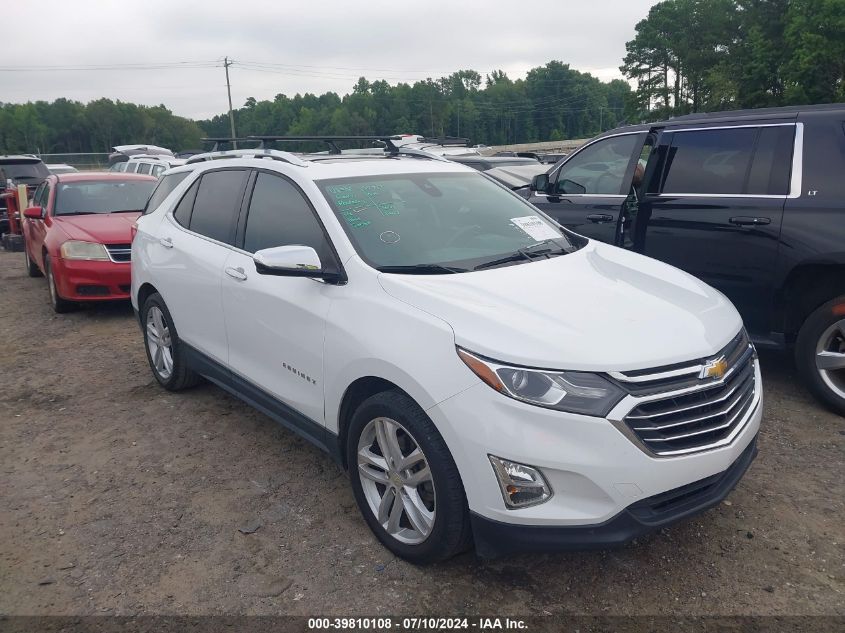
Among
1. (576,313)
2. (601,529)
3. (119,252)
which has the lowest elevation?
(601,529)

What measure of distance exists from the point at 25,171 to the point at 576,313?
57.4ft

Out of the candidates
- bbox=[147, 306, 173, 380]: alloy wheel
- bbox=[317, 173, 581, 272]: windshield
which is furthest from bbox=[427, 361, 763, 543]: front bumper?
bbox=[147, 306, 173, 380]: alloy wheel

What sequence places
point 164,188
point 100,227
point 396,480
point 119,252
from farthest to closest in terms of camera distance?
point 100,227
point 119,252
point 164,188
point 396,480

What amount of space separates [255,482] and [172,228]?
6.91 feet

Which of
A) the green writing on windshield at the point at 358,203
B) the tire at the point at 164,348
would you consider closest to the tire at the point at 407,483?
the green writing on windshield at the point at 358,203

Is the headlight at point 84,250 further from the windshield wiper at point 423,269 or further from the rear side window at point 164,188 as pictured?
the windshield wiper at point 423,269

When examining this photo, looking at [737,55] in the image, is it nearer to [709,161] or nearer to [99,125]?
[709,161]

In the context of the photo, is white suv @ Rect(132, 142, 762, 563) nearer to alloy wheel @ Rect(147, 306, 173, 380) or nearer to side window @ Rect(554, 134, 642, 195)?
alloy wheel @ Rect(147, 306, 173, 380)

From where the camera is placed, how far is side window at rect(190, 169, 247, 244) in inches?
172

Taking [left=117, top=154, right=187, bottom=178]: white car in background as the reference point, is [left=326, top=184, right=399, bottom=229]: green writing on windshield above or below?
below

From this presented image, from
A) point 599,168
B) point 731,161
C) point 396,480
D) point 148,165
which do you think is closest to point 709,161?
point 731,161

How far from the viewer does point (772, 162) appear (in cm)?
484

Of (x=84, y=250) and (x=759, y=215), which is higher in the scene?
(x=759, y=215)

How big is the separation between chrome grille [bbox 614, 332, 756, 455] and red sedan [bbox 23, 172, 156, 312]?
666 cm
